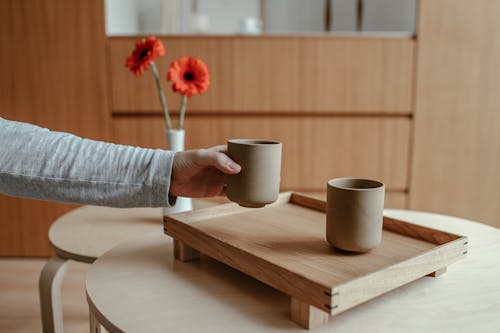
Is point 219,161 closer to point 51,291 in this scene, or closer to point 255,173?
point 255,173

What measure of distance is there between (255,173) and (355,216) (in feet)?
0.62

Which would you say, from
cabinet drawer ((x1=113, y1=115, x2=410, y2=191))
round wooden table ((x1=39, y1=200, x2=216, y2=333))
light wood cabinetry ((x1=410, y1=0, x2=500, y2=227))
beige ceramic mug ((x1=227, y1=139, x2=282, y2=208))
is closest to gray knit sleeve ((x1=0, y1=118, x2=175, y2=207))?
beige ceramic mug ((x1=227, y1=139, x2=282, y2=208))

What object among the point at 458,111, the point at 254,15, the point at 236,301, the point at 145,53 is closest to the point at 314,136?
the point at 458,111

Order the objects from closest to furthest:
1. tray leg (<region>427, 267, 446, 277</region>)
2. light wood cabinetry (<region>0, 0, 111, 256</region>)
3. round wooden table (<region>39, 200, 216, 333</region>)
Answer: tray leg (<region>427, 267, 446, 277</region>), round wooden table (<region>39, 200, 216, 333</region>), light wood cabinetry (<region>0, 0, 111, 256</region>)

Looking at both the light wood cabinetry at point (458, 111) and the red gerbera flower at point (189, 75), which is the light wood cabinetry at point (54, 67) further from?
the light wood cabinetry at point (458, 111)

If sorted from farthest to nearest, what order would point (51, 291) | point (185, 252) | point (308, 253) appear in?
1. point (51, 291)
2. point (185, 252)
3. point (308, 253)

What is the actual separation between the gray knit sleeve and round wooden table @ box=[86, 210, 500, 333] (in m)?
0.12

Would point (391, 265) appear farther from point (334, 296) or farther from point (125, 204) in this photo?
point (125, 204)

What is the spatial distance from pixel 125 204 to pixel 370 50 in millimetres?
1622

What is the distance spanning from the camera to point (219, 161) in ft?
2.78

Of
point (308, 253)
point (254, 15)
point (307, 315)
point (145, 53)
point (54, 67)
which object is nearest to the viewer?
point (307, 315)

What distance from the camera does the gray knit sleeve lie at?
88 centimetres

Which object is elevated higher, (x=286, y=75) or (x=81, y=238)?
(x=286, y=75)

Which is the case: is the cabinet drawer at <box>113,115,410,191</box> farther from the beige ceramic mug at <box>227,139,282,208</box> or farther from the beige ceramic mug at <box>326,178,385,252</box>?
the beige ceramic mug at <box>326,178,385,252</box>
